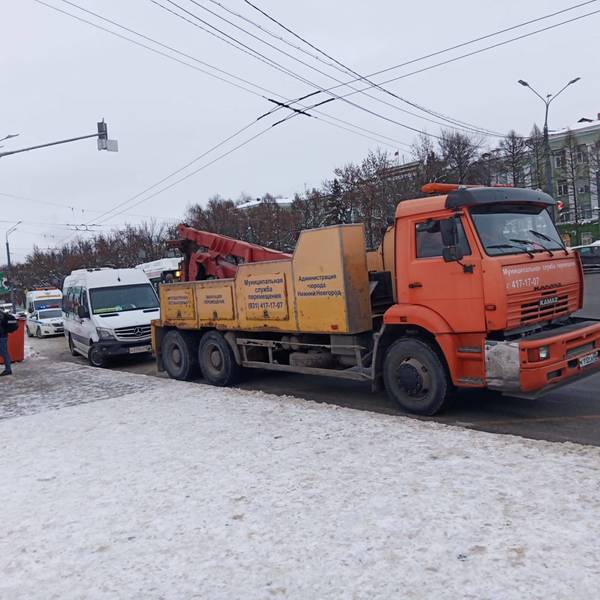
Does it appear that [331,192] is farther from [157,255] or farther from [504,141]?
[157,255]

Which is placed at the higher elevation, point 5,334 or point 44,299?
point 44,299

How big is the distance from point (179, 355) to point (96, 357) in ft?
13.7

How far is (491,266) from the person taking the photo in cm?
655

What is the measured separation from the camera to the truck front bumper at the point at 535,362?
247 inches

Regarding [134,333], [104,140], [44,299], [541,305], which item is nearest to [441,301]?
[541,305]

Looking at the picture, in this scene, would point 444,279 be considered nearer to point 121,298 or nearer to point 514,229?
point 514,229

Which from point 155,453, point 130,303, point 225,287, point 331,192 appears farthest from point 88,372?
point 331,192

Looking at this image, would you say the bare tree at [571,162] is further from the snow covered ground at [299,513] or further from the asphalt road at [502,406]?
the snow covered ground at [299,513]

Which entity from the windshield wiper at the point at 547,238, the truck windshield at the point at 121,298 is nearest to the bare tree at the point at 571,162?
the truck windshield at the point at 121,298

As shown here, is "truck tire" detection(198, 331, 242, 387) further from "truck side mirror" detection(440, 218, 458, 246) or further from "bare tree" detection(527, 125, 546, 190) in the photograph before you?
"bare tree" detection(527, 125, 546, 190)

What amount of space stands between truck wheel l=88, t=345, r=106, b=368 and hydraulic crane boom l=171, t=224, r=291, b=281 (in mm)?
3781

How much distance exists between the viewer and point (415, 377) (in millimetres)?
7191

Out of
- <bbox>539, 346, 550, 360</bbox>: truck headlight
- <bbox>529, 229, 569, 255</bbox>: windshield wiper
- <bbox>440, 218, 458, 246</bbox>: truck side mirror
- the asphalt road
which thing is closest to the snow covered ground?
the asphalt road

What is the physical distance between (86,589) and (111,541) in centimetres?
66
